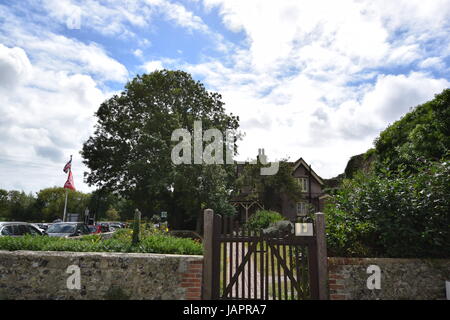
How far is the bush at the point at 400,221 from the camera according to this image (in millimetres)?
5129

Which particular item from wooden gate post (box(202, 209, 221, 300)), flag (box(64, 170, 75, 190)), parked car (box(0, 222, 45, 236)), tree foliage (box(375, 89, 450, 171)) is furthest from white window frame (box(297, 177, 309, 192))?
wooden gate post (box(202, 209, 221, 300))

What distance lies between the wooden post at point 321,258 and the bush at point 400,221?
45 cm

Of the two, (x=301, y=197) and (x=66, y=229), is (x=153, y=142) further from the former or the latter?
(x=301, y=197)

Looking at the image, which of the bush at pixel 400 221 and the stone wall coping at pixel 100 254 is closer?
the bush at pixel 400 221

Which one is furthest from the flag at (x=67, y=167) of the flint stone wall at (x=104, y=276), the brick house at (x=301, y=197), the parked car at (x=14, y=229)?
the flint stone wall at (x=104, y=276)

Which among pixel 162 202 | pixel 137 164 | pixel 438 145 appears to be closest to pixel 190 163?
pixel 137 164

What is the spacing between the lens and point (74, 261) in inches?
209

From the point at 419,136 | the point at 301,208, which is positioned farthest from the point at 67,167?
the point at 419,136

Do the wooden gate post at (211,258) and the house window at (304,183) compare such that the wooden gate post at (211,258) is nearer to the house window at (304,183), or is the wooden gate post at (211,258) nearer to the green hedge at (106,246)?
the green hedge at (106,246)

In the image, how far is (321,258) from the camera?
17.3ft

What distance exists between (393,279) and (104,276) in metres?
5.10
